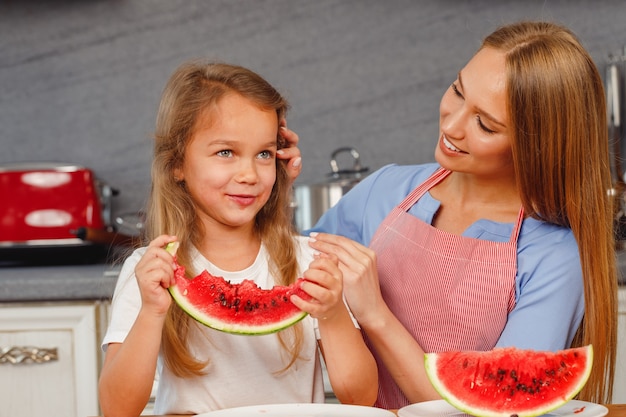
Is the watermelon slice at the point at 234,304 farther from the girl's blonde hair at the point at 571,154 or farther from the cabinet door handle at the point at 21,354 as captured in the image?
the cabinet door handle at the point at 21,354

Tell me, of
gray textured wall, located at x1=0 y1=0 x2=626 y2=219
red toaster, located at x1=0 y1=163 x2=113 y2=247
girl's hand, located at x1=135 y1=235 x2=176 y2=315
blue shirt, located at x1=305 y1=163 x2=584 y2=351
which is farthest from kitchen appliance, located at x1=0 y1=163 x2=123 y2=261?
girl's hand, located at x1=135 y1=235 x2=176 y2=315

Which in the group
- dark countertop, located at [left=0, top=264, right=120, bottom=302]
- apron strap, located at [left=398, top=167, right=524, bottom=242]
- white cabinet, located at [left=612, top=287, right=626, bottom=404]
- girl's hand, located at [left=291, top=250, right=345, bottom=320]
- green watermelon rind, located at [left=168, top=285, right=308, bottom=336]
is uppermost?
apron strap, located at [left=398, top=167, right=524, bottom=242]

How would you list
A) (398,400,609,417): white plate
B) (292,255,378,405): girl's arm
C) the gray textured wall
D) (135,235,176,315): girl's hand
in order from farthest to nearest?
the gray textured wall < (292,255,378,405): girl's arm < (135,235,176,315): girl's hand < (398,400,609,417): white plate

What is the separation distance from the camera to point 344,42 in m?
3.23

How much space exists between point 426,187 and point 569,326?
446mm

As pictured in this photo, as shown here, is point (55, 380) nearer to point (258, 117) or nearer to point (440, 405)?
point (258, 117)

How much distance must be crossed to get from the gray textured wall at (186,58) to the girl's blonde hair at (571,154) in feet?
5.06

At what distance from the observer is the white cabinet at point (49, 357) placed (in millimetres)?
2500

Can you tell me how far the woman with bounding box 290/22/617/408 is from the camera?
1603mm

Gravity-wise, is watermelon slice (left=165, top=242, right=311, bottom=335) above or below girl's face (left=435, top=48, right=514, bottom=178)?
below

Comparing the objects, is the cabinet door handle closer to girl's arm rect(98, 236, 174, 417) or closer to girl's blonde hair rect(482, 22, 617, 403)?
girl's arm rect(98, 236, 174, 417)

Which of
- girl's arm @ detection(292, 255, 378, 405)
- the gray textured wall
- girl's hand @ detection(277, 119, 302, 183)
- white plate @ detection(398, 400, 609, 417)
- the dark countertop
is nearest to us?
white plate @ detection(398, 400, 609, 417)

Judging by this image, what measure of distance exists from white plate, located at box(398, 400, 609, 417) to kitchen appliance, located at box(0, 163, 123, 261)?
1805mm

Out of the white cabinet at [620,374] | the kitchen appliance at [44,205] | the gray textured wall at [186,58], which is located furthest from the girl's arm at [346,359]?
the gray textured wall at [186,58]
